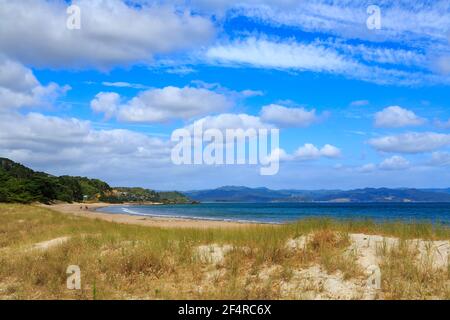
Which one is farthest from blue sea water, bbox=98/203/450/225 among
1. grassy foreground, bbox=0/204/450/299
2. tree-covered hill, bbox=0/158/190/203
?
tree-covered hill, bbox=0/158/190/203

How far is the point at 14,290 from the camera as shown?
32.5 ft

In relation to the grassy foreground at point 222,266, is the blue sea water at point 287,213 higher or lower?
lower

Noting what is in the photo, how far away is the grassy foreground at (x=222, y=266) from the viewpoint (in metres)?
9.20

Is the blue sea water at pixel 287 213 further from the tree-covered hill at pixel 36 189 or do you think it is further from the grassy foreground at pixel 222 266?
the tree-covered hill at pixel 36 189

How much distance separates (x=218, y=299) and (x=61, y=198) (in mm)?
111738

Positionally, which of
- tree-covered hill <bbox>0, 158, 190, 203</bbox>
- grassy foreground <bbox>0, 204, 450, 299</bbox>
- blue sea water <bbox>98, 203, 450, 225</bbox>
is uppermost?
tree-covered hill <bbox>0, 158, 190, 203</bbox>

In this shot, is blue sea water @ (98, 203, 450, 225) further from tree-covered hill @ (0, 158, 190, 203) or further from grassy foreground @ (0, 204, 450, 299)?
tree-covered hill @ (0, 158, 190, 203)

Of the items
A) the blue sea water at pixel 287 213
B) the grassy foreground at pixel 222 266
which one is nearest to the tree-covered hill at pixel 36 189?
the blue sea water at pixel 287 213

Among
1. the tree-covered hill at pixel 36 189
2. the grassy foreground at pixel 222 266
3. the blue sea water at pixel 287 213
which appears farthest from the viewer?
the tree-covered hill at pixel 36 189

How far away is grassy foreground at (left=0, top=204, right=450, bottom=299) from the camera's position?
9.20 m

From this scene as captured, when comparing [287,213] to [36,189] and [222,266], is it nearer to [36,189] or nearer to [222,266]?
[36,189]

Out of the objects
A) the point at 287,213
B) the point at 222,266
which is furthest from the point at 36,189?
the point at 222,266

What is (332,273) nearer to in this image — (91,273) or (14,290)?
(91,273)

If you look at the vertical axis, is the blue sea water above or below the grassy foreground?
below
